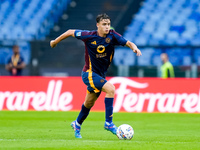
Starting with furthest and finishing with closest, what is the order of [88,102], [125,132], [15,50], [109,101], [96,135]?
1. [15,50]
2. [96,135]
3. [88,102]
4. [109,101]
5. [125,132]

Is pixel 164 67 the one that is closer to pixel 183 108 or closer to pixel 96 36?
pixel 183 108

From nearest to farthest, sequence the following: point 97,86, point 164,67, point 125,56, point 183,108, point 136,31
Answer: point 97,86 → point 183,108 → point 164,67 → point 125,56 → point 136,31

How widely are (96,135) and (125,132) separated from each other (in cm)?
109

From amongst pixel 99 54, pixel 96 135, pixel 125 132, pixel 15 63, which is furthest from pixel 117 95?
pixel 125 132

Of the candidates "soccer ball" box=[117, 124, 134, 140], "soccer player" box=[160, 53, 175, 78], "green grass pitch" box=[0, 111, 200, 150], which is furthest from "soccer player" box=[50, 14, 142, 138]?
"soccer player" box=[160, 53, 175, 78]

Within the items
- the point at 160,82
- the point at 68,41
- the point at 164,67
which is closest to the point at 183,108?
the point at 160,82

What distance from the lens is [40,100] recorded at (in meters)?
15.8

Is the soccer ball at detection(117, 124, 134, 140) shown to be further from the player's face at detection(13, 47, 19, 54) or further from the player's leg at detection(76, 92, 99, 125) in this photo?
the player's face at detection(13, 47, 19, 54)

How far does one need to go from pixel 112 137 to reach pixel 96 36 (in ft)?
5.97

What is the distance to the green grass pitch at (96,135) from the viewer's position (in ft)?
23.4

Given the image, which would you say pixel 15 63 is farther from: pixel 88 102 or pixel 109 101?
pixel 109 101

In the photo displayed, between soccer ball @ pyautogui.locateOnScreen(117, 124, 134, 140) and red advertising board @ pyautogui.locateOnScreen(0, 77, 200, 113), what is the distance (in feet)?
24.8

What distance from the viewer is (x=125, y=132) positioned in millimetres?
Answer: 7871

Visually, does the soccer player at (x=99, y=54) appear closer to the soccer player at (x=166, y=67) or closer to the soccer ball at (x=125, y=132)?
the soccer ball at (x=125, y=132)
